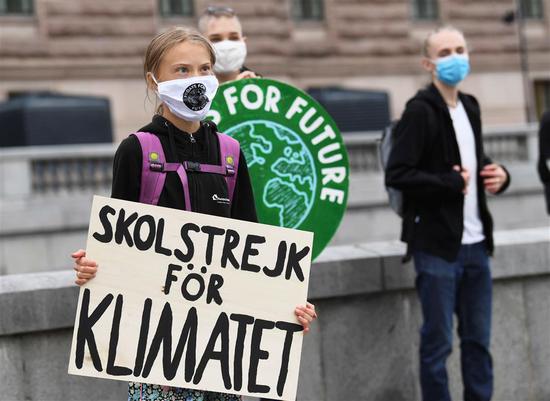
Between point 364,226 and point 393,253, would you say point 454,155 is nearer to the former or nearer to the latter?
point 393,253

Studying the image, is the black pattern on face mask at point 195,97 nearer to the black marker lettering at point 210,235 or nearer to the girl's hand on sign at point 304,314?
the black marker lettering at point 210,235

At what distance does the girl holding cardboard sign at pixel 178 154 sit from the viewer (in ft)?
11.9

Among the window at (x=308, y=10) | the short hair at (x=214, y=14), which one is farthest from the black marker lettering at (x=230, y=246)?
the window at (x=308, y=10)

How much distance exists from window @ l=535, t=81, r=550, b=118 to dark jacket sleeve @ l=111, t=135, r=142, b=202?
94.6 feet

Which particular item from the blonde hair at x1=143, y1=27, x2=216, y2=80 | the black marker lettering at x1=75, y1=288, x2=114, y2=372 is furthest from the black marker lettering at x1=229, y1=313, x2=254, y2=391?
the blonde hair at x1=143, y1=27, x2=216, y2=80

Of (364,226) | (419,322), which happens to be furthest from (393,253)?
(364,226)

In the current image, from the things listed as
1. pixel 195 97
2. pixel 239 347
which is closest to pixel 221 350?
pixel 239 347

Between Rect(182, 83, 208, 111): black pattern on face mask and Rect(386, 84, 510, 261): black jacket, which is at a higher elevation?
Rect(182, 83, 208, 111): black pattern on face mask

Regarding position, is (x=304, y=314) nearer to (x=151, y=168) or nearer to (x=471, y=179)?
(x=151, y=168)

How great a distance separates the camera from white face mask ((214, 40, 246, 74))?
16.8 feet

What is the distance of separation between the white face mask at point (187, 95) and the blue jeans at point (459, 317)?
6.09ft

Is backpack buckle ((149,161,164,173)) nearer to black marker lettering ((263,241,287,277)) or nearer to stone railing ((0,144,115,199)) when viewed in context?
black marker lettering ((263,241,287,277))

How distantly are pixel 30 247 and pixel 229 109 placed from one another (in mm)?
9267

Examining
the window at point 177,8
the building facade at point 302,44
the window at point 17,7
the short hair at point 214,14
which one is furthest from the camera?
the window at point 177,8
